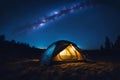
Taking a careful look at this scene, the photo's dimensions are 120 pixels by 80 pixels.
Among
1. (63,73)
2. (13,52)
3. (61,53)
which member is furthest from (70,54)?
(13,52)

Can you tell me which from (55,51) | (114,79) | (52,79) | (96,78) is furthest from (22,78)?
(55,51)

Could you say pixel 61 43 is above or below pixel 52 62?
above

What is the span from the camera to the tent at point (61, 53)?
13.4 m

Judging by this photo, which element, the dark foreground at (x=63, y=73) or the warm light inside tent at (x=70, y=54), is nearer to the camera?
the dark foreground at (x=63, y=73)

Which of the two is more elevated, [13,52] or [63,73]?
[13,52]

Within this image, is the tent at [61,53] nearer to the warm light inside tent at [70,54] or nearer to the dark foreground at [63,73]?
the warm light inside tent at [70,54]

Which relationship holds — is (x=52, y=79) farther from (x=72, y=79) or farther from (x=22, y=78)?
(x=22, y=78)

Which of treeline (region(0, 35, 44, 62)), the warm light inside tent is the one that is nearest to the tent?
the warm light inside tent

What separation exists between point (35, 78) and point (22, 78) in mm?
741

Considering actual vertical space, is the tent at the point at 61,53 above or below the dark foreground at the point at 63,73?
above

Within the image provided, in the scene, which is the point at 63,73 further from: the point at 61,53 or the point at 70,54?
the point at 70,54

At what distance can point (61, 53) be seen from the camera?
14.9 m

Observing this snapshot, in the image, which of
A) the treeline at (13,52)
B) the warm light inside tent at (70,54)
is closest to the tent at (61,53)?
the warm light inside tent at (70,54)

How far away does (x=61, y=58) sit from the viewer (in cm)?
1417
